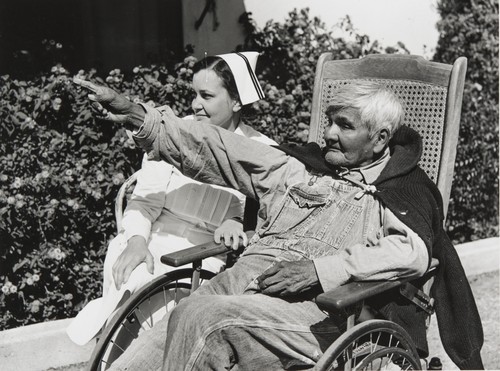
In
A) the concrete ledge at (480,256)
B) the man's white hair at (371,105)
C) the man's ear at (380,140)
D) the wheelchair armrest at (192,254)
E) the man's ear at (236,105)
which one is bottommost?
the concrete ledge at (480,256)

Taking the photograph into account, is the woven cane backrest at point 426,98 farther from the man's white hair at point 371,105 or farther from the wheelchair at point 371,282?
the man's white hair at point 371,105

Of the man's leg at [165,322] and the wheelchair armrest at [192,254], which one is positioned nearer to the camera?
the man's leg at [165,322]

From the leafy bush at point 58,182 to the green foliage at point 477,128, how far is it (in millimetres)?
2464

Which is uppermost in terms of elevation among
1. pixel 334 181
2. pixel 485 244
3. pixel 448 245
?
pixel 334 181

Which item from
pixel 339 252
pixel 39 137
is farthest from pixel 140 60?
pixel 339 252

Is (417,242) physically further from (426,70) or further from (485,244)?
(485,244)

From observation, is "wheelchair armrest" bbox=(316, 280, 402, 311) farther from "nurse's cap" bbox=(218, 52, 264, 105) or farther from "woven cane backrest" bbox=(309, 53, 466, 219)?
"nurse's cap" bbox=(218, 52, 264, 105)

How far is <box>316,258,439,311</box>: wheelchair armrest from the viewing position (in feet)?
8.32

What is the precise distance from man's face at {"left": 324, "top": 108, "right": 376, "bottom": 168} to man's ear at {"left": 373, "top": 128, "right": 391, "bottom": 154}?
0.01m

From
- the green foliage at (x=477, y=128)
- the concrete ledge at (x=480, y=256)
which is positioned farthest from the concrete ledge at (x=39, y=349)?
the green foliage at (x=477, y=128)

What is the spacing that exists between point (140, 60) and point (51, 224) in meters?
2.39

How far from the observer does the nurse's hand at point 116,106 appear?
9.23 feet

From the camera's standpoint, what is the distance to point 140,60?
623 centimetres

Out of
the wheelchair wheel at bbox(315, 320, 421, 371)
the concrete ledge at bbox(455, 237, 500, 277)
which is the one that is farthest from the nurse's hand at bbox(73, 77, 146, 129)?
the concrete ledge at bbox(455, 237, 500, 277)
